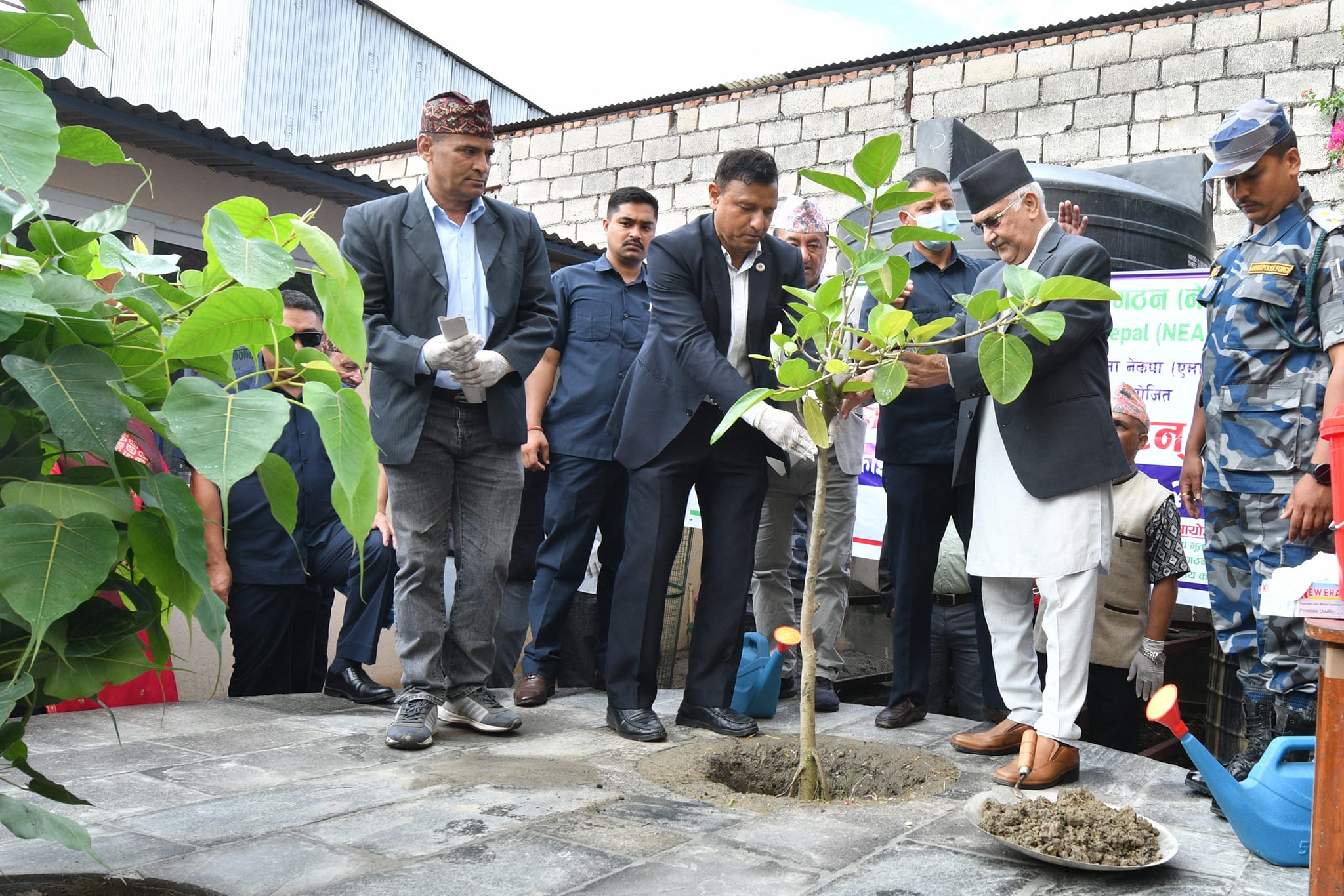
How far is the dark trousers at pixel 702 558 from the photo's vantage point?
3.70 metres

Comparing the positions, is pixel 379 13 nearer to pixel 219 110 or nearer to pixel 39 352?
pixel 219 110

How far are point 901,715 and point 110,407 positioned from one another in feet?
10.1

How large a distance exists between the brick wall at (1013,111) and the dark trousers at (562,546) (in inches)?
228

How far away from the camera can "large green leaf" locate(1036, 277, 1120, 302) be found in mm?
2594

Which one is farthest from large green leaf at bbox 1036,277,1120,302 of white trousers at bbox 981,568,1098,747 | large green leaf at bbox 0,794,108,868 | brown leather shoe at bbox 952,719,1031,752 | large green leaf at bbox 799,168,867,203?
large green leaf at bbox 0,794,108,868

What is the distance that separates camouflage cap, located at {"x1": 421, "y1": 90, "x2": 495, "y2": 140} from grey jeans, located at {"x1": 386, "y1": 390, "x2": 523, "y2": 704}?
87 centimetres

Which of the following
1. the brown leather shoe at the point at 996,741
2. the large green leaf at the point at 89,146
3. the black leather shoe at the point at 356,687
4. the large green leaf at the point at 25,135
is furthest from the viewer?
the black leather shoe at the point at 356,687

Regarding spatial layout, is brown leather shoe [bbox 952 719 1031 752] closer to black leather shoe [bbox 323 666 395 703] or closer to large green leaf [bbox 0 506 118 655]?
black leather shoe [bbox 323 666 395 703]

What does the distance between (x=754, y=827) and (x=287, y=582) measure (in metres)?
2.22

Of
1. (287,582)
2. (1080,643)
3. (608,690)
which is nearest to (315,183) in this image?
(287,582)

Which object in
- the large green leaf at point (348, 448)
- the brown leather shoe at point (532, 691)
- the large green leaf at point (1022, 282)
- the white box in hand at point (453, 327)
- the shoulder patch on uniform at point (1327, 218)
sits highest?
the shoulder patch on uniform at point (1327, 218)

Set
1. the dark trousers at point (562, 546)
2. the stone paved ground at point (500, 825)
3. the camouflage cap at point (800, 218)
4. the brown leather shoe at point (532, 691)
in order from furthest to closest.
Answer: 1. the camouflage cap at point (800, 218)
2. the dark trousers at point (562, 546)
3. the brown leather shoe at point (532, 691)
4. the stone paved ground at point (500, 825)

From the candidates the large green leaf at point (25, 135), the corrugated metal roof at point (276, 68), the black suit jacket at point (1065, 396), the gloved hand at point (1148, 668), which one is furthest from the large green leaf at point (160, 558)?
the corrugated metal roof at point (276, 68)

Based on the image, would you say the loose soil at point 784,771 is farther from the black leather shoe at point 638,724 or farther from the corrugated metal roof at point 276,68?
the corrugated metal roof at point 276,68
